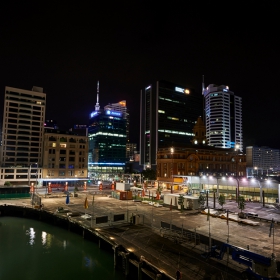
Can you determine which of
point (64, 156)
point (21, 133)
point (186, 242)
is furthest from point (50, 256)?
point (21, 133)

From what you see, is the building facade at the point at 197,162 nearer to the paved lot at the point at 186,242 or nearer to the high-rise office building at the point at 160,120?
the paved lot at the point at 186,242

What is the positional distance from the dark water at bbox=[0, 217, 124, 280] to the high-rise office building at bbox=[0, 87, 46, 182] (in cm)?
7270

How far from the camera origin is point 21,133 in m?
118

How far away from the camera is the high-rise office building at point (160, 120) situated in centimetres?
18450

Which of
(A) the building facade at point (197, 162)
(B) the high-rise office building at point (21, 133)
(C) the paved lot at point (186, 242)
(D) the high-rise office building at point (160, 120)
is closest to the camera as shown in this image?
(C) the paved lot at point (186, 242)

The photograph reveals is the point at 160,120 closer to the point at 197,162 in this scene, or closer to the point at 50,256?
the point at 197,162

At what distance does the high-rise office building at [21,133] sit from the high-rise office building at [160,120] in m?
87.9

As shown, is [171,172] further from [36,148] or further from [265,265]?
[265,265]

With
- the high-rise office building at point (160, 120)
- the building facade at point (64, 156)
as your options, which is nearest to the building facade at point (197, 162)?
the building facade at point (64, 156)

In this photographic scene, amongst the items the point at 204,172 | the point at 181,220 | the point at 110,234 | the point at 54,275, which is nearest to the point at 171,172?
the point at 204,172

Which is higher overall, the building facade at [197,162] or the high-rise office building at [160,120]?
the high-rise office building at [160,120]

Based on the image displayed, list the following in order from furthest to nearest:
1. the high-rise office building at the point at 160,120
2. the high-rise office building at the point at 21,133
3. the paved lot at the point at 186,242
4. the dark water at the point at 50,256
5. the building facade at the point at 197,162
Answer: the high-rise office building at the point at 160,120 < the building facade at the point at 197,162 < the high-rise office building at the point at 21,133 < the dark water at the point at 50,256 < the paved lot at the point at 186,242

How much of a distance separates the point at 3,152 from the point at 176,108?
12998 centimetres

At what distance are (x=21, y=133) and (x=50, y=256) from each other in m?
98.5
